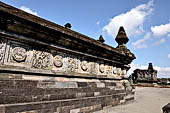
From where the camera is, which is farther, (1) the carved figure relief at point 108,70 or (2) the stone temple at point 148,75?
(2) the stone temple at point 148,75

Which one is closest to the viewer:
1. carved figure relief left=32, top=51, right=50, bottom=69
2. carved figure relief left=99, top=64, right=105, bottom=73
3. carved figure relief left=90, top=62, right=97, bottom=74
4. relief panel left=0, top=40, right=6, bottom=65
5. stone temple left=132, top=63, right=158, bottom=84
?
relief panel left=0, top=40, right=6, bottom=65

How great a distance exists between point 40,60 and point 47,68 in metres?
0.28

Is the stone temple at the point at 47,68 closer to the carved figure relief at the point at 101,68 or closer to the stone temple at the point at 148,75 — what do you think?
the carved figure relief at the point at 101,68

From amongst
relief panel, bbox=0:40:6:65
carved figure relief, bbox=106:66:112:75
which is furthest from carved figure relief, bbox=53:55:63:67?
carved figure relief, bbox=106:66:112:75

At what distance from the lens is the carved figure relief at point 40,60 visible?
3.23 metres

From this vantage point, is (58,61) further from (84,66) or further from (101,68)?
(101,68)

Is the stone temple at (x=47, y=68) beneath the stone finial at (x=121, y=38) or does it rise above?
beneath

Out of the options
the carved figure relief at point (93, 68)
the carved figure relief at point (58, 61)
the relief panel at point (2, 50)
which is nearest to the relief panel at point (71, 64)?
the carved figure relief at point (58, 61)

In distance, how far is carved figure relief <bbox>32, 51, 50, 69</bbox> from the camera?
10.6ft

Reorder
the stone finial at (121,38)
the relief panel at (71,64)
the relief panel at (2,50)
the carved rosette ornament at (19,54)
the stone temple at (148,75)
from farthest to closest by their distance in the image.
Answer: the stone temple at (148,75) < the stone finial at (121,38) < the relief panel at (71,64) < the carved rosette ornament at (19,54) < the relief panel at (2,50)

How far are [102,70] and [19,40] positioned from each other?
10.8 ft

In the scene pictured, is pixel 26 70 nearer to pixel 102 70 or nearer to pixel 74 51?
pixel 74 51

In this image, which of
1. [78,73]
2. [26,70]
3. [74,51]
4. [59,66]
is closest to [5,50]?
[26,70]

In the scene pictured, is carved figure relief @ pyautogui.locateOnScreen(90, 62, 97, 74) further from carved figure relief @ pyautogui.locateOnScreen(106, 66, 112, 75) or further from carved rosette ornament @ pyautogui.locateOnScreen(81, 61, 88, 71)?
carved figure relief @ pyautogui.locateOnScreen(106, 66, 112, 75)
